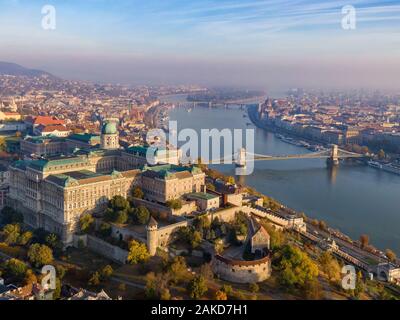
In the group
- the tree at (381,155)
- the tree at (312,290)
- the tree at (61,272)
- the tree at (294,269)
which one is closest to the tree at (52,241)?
the tree at (61,272)

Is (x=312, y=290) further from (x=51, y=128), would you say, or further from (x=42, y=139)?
(x=51, y=128)

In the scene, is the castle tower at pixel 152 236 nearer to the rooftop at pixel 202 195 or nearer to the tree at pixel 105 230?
the tree at pixel 105 230

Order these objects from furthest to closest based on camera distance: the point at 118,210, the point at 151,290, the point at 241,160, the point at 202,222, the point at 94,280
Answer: the point at 241,160, the point at 118,210, the point at 202,222, the point at 94,280, the point at 151,290

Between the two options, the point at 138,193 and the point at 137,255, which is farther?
the point at 138,193

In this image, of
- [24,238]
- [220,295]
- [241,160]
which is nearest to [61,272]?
[24,238]

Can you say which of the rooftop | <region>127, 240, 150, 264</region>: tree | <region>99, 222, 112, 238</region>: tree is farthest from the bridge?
<region>127, 240, 150, 264</region>: tree
